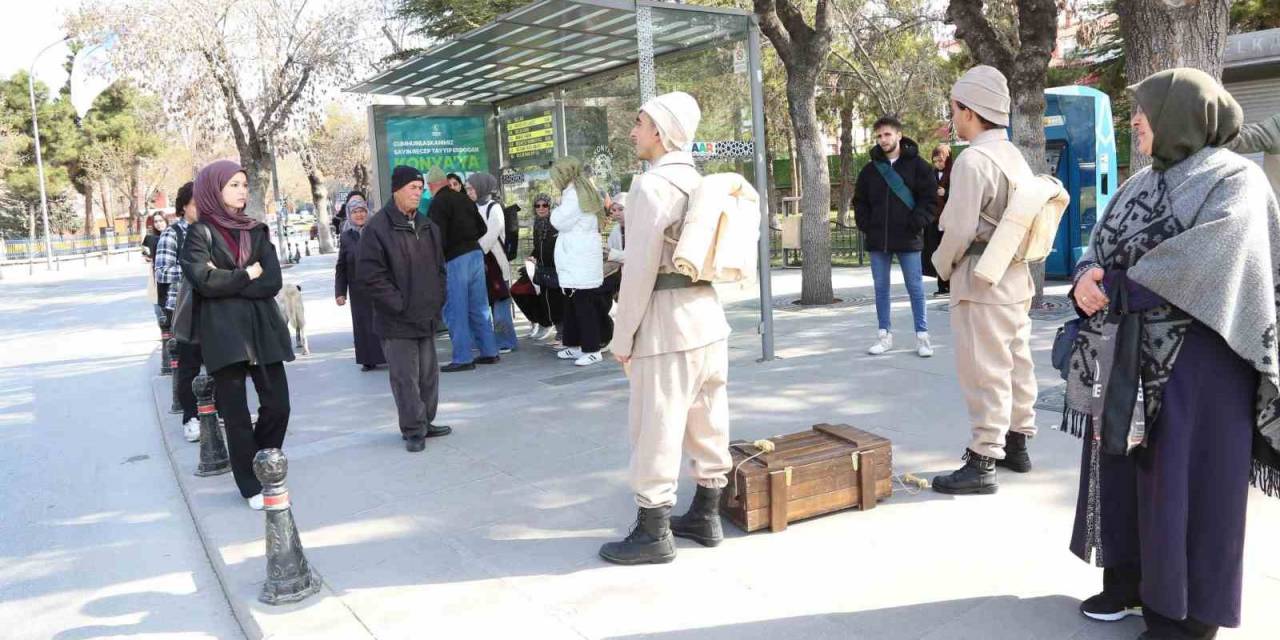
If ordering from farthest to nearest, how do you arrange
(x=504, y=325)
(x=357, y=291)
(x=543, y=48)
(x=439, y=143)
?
(x=439, y=143)
(x=504, y=325)
(x=543, y=48)
(x=357, y=291)

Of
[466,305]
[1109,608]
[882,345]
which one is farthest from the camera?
[466,305]

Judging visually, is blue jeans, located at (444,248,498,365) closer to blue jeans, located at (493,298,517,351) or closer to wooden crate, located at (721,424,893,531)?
blue jeans, located at (493,298,517,351)

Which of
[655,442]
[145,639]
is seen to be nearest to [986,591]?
[655,442]

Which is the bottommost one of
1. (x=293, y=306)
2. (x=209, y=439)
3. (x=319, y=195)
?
(x=209, y=439)

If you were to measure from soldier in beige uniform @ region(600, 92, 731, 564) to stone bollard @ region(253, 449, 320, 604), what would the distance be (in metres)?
1.38

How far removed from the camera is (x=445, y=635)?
143 inches

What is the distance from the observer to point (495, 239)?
978cm

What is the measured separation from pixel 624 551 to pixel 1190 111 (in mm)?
2750

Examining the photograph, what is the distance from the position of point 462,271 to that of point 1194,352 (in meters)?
7.11

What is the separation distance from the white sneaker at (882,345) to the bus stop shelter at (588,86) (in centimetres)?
93

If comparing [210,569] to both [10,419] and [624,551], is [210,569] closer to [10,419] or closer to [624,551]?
[624,551]

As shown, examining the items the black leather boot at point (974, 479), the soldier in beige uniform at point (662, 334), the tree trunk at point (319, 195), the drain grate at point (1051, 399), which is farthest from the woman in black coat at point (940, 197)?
the tree trunk at point (319, 195)

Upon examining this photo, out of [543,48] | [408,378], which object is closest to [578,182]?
[543,48]

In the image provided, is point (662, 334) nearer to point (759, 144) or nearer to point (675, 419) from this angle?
point (675, 419)
